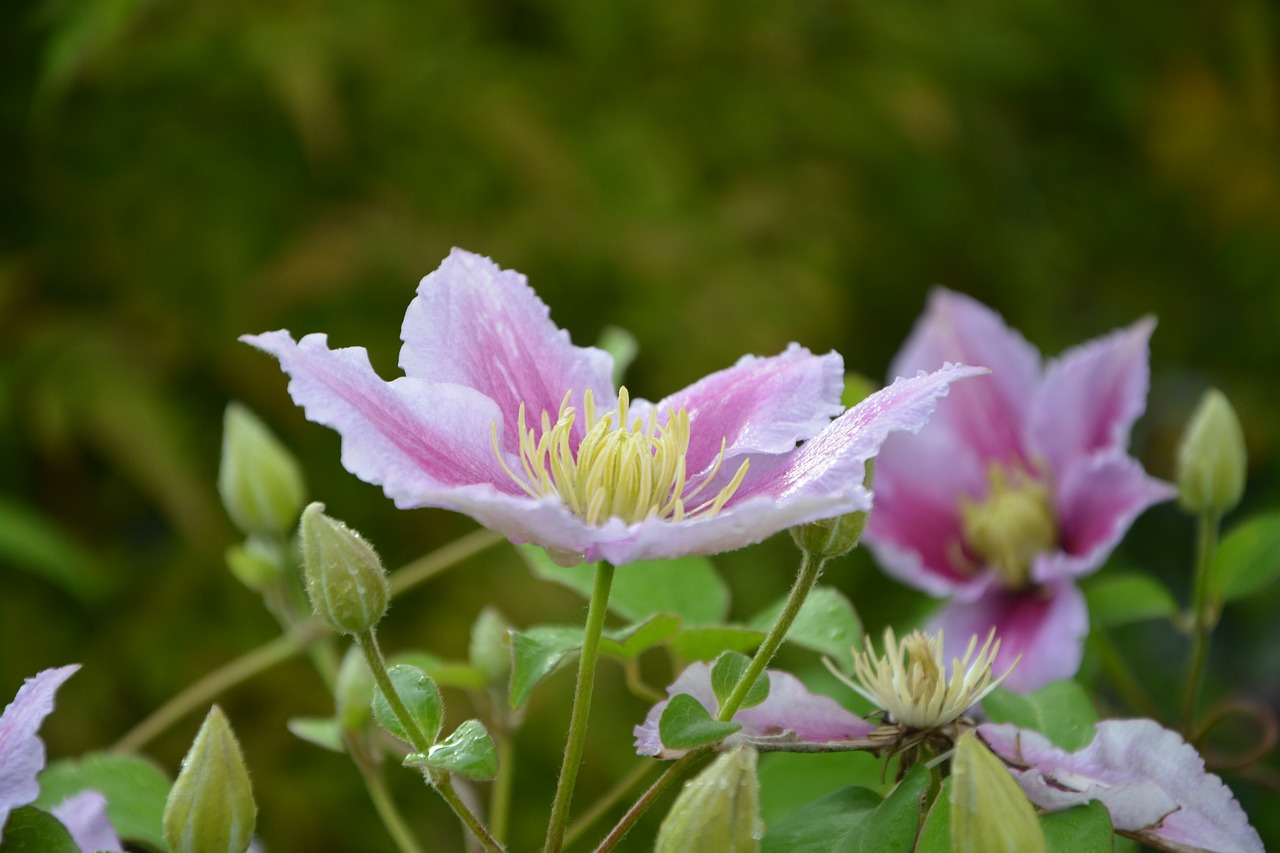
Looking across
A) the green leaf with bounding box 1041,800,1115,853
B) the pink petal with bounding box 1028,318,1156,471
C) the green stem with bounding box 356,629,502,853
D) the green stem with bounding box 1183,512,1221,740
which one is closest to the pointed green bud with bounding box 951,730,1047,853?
the green leaf with bounding box 1041,800,1115,853

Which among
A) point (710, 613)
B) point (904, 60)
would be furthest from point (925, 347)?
point (904, 60)

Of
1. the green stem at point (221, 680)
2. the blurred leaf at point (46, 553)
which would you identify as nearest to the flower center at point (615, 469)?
the green stem at point (221, 680)

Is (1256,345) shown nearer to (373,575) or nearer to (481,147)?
(481,147)

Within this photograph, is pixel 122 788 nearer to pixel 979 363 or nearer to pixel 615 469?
pixel 615 469

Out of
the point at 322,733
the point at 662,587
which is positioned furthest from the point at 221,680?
the point at 662,587

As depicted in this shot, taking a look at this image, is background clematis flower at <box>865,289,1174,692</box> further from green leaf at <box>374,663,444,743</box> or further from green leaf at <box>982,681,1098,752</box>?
green leaf at <box>374,663,444,743</box>

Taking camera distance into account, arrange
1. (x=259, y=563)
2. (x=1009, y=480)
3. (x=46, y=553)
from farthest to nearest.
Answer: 1. (x=46, y=553)
2. (x=1009, y=480)
3. (x=259, y=563)
